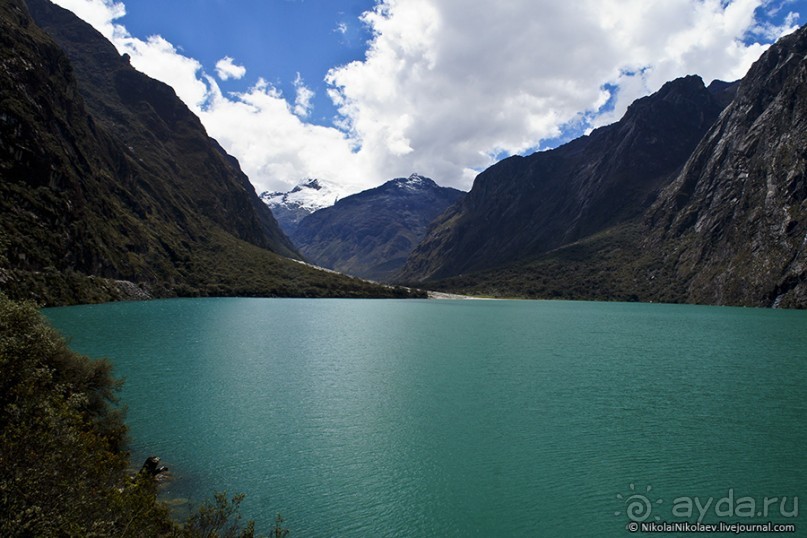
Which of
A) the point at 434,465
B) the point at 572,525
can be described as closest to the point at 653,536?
the point at 572,525

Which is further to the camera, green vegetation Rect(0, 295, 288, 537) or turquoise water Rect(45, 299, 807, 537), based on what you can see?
turquoise water Rect(45, 299, 807, 537)

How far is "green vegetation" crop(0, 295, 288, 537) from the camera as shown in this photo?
1277 cm

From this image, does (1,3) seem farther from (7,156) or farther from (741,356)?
(741,356)

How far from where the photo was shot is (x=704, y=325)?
391ft

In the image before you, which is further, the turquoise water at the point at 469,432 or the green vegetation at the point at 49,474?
the turquoise water at the point at 469,432

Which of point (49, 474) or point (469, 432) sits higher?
point (49, 474)

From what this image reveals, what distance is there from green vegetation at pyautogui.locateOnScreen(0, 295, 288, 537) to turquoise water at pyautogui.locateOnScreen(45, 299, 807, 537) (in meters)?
6.38

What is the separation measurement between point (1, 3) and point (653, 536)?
249 m

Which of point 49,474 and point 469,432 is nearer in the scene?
point 49,474

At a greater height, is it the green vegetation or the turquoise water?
the green vegetation

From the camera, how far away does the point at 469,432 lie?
36.2 meters

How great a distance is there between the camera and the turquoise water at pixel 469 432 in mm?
24891

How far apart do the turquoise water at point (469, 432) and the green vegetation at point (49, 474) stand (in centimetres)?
638

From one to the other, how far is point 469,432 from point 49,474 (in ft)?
91.1
